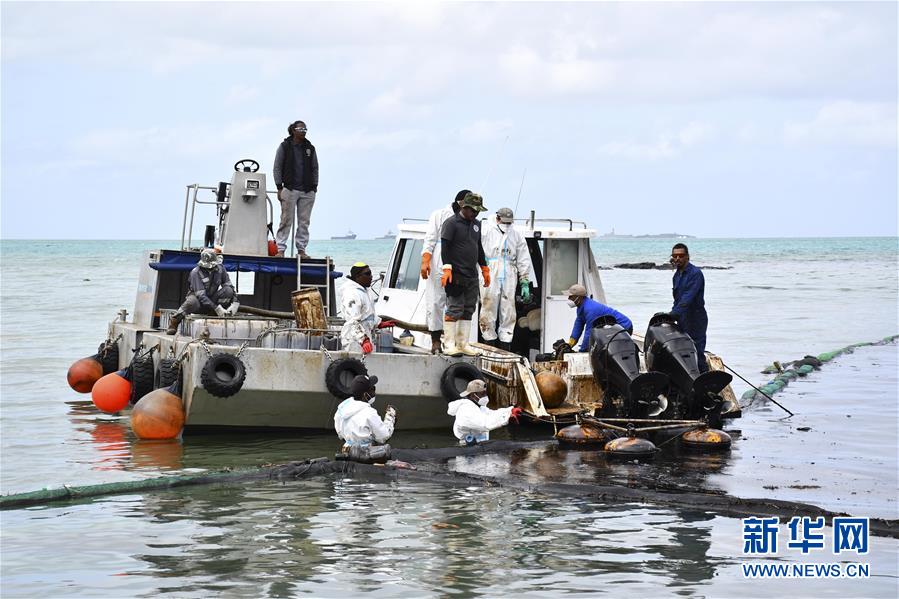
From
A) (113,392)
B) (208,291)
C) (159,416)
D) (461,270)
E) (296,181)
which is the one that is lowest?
(159,416)

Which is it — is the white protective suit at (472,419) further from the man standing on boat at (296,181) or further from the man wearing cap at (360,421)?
the man standing on boat at (296,181)

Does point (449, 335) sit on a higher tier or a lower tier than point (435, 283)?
lower

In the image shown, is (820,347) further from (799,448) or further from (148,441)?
(148,441)

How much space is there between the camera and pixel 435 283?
14.6 metres

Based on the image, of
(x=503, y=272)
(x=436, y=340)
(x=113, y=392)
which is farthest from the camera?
(x=503, y=272)

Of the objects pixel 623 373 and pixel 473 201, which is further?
pixel 473 201

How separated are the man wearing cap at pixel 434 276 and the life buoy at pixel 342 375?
1.51 m

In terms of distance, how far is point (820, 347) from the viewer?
26891mm

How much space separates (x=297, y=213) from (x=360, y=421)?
698 cm

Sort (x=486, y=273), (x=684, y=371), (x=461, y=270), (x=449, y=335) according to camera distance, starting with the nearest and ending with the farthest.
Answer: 1. (x=684, y=371)
2. (x=461, y=270)
3. (x=449, y=335)
4. (x=486, y=273)

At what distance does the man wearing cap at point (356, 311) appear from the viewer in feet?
43.4

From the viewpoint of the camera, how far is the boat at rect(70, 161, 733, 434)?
42.8ft

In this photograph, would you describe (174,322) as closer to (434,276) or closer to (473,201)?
(434,276)

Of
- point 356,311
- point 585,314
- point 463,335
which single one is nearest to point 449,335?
point 463,335
